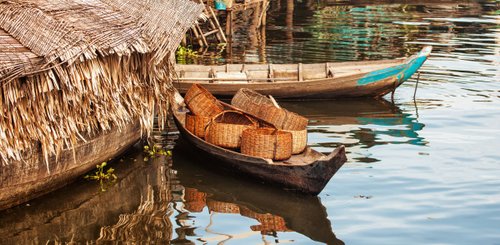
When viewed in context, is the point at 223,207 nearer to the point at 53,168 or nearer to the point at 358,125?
the point at 53,168

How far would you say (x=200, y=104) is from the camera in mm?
12227

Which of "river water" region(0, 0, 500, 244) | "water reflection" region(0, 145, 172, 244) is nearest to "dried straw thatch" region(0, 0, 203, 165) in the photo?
"water reflection" region(0, 145, 172, 244)

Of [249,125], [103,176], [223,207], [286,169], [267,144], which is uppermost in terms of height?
[249,125]

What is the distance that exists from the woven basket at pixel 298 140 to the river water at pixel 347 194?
647 millimetres

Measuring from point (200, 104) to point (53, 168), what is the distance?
120 inches

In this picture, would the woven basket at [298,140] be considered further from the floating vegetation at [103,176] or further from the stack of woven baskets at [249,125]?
the floating vegetation at [103,176]

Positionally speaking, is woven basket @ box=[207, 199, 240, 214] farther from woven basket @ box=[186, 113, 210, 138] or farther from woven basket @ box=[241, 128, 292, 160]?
woven basket @ box=[186, 113, 210, 138]

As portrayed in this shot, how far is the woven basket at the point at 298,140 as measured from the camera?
36.2 ft

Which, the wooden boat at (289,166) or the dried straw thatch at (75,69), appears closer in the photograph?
the dried straw thatch at (75,69)

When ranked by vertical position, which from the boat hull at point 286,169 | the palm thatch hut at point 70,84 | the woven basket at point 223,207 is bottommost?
the woven basket at point 223,207

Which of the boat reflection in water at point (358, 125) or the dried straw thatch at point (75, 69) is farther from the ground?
the dried straw thatch at point (75, 69)

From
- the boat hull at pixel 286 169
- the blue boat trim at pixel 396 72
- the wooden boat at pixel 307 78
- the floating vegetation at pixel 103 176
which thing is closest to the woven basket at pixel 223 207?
the boat hull at pixel 286 169

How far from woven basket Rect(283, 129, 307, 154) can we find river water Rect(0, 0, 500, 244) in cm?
65

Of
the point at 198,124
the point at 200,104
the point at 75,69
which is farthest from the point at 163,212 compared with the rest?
the point at 200,104
